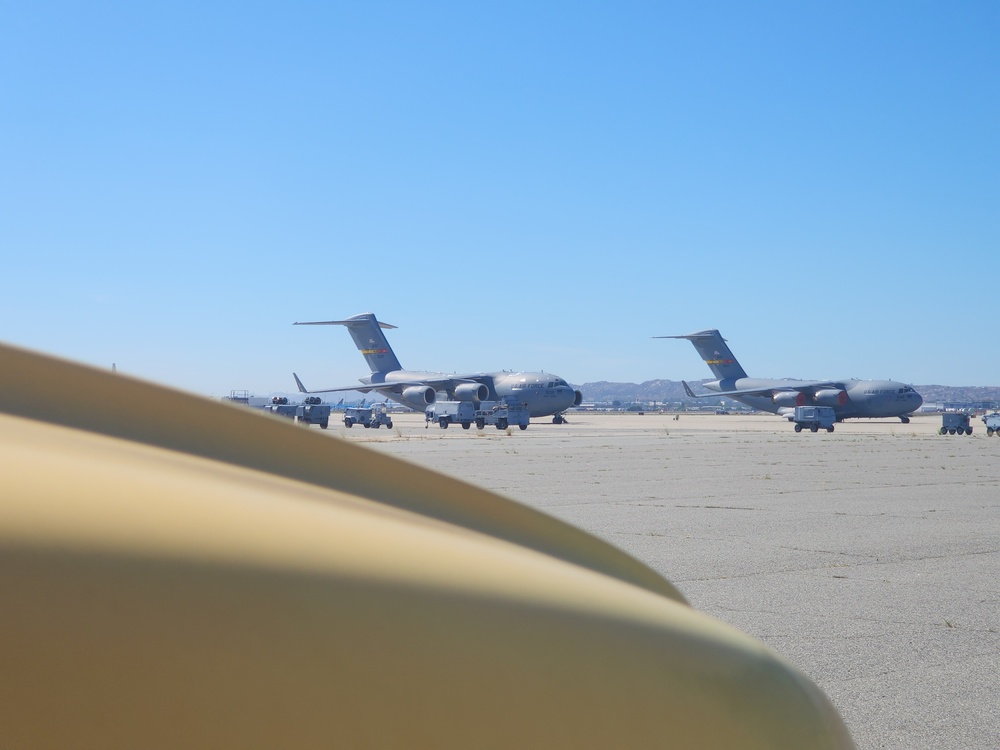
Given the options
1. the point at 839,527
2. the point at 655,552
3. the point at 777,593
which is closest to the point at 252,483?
the point at 777,593

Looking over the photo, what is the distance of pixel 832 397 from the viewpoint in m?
54.0

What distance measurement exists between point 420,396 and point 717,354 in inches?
902

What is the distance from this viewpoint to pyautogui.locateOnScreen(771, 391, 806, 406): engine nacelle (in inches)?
2240

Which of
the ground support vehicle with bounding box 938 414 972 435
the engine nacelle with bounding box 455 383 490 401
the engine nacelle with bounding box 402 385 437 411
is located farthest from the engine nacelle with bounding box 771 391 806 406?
the engine nacelle with bounding box 402 385 437 411

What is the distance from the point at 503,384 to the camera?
50.5 meters

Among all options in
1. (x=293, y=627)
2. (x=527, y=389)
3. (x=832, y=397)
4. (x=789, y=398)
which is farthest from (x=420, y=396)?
(x=293, y=627)

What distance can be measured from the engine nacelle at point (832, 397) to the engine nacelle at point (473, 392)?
58.9ft

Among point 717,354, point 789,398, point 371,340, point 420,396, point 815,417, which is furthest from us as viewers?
point 717,354

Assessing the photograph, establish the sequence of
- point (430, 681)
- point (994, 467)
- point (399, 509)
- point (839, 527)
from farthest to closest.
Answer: point (994, 467), point (839, 527), point (399, 509), point (430, 681)

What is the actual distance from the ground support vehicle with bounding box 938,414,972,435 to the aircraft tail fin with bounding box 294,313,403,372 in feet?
101

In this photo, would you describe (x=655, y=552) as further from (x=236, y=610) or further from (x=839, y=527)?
(x=236, y=610)

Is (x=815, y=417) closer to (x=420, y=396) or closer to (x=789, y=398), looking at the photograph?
(x=789, y=398)

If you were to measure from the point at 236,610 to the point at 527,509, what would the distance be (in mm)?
727

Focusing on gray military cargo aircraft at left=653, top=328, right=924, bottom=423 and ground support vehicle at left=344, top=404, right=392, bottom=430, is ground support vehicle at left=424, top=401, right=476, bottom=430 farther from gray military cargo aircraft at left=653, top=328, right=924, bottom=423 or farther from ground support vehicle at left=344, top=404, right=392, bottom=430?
gray military cargo aircraft at left=653, top=328, right=924, bottom=423
